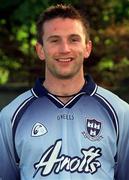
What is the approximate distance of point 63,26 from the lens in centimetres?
389

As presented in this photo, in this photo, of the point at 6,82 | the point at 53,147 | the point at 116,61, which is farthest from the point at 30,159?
the point at 6,82

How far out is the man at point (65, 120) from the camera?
3.84 m

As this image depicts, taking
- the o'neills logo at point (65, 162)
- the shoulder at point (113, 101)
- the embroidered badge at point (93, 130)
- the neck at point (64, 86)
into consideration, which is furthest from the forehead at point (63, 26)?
the o'neills logo at point (65, 162)

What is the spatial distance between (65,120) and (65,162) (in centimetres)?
24

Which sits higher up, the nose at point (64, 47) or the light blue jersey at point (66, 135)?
the nose at point (64, 47)

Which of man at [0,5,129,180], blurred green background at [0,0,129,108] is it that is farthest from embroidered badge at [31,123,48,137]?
blurred green background at [0,0,129,108]

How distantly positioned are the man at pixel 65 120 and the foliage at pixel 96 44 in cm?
624

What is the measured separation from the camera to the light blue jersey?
384 cm

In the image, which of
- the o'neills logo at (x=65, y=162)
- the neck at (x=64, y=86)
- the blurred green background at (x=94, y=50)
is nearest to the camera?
the o'neills logo at (x=65, y=162)

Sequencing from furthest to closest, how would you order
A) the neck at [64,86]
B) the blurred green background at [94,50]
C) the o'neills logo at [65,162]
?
the blurred green background at [94,50] < the neck at [64,86] < the o'neills logo at [65,162]

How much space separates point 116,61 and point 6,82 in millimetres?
1980

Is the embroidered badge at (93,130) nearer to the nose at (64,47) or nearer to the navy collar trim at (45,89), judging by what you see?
the navy collar trim at (45,89)

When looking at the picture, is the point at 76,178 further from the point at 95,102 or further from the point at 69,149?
the point at 95,102

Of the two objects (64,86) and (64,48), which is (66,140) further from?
(64,48)
